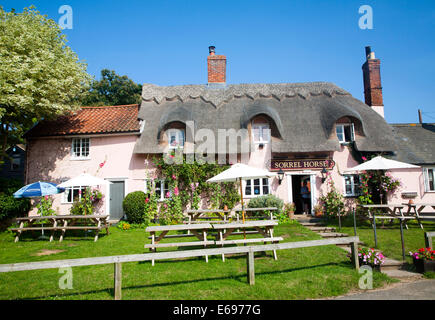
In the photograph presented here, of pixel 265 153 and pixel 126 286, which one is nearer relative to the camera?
pixel 126 286

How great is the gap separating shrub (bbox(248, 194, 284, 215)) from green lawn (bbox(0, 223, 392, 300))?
4.54m

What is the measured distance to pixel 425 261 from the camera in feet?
17.5

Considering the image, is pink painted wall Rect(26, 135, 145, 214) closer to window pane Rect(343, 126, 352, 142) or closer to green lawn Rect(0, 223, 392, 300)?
green lawn Rect(0, 223, 392, 300)

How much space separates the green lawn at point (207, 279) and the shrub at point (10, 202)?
5086 mm

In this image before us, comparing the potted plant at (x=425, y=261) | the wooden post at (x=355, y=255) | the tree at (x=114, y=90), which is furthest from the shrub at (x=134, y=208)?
the tree at (x=114, y=90)

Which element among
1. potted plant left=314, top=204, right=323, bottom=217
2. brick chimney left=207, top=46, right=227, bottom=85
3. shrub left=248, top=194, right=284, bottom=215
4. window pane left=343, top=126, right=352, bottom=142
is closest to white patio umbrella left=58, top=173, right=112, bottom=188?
shrub left=248, top=194, right=284, bottom=215

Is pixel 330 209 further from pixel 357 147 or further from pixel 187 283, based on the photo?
pixel 187 283

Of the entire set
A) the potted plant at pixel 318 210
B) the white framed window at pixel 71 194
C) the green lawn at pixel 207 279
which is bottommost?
the green lawn at pixel 207 279

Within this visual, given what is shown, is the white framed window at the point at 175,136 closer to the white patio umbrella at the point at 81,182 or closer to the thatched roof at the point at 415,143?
the white patio umbrella at the point at 81,182

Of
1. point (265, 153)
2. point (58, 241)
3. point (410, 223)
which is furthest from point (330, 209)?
point (58, 241)

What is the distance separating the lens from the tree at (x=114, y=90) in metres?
30.9

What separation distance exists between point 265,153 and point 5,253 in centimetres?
1079
